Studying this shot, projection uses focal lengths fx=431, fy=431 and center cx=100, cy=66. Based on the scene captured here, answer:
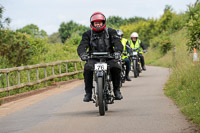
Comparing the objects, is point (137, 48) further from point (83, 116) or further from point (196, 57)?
point (83, 116)

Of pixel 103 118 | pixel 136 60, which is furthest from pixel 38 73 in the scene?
pixel 103 118

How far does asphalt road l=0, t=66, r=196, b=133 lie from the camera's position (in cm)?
737

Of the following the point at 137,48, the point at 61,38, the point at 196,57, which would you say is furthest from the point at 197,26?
the point at 61,38

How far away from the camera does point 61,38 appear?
12356cm

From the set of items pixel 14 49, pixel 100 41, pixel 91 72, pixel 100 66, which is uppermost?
pixel 100 41

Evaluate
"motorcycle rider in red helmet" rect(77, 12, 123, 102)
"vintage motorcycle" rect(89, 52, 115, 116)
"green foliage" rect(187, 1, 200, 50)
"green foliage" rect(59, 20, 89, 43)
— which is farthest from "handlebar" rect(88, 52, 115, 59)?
"green foliage" rect(59, 20, 89, 43)

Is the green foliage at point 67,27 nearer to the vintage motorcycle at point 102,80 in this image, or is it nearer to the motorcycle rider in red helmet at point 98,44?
the motorcycle rider in red helmet at point 98,44

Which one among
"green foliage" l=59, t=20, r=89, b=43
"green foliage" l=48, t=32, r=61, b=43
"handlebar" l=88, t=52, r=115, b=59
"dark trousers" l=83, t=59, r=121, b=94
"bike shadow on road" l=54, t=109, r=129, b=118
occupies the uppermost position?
"green foliage" l=59, t=20, r=89, b=43

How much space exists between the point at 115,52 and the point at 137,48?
10.6 meters

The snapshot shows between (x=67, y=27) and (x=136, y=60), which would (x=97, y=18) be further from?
(x=67, y=27)

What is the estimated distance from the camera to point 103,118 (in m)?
8.61

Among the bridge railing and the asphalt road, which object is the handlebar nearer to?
the asphalt road

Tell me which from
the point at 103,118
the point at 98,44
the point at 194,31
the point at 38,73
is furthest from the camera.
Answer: the point at 38,73

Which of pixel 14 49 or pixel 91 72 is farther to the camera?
pixel 14 49
